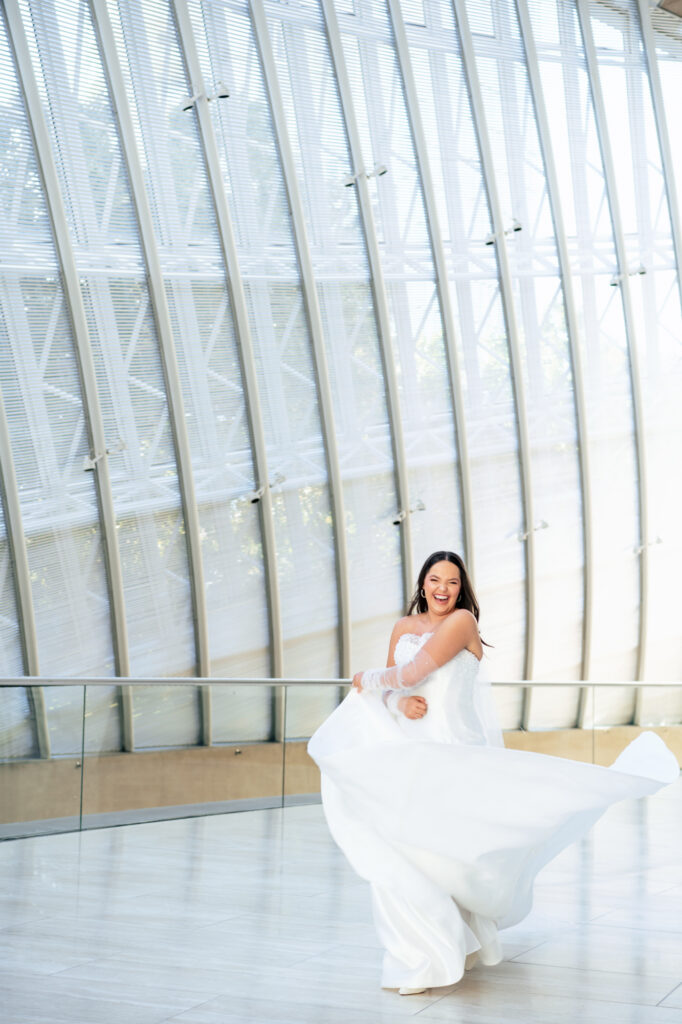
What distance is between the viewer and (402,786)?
4.94 m

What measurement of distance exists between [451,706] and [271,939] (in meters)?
1.44

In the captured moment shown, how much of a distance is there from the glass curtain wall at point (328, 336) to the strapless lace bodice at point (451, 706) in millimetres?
5034

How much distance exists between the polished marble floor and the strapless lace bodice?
3.33 feet

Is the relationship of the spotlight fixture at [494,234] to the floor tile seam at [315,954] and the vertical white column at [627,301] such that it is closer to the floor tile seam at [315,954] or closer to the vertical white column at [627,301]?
the vertical white column at [627,301]

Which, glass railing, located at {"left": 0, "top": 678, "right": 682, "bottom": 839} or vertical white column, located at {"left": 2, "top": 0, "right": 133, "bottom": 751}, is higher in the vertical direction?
vertical white column, located at {"left": 2, "top": 0, "right": 133, "bottom": 751}

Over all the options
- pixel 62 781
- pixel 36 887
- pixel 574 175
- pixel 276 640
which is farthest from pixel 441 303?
pixel 36 887

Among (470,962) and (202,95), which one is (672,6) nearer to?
(202,95)

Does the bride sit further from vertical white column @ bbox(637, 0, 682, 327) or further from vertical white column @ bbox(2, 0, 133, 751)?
vertical white column @ bbox(637, 0, 682, 327)

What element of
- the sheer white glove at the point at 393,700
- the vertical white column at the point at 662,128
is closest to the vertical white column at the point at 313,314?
the vertical white column at the point at 662,128

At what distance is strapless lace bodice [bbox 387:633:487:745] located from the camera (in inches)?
210

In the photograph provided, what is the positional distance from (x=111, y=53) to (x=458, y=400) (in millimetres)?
6599

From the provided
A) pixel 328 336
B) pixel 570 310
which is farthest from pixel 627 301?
pixel 328 336

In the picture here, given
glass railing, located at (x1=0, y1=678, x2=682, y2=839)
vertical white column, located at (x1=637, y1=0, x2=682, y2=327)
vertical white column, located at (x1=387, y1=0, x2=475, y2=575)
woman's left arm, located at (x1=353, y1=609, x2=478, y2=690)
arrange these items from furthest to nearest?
vertical white column, located at (x1=637, y1=0, x2=682, y2=327), vertical white column, located at (x1=387, y1=0, x2=475, y2=575), glass railing, located at (x1=0, y1=678, x2=682, y2=839), woman's left arm, located at (x1=353, y1=609, x2=478, y2=690)

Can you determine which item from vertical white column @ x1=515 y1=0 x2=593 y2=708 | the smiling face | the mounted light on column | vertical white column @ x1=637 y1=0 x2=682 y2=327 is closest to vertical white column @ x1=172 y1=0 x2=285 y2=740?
vertical white column @ x1=515 y1=0 x2=593 y2=708
